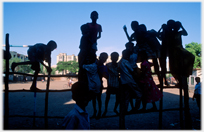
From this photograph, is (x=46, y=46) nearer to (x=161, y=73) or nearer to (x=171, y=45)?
(x=161, y=73)

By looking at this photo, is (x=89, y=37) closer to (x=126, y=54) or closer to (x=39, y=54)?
(x=126, y=54)

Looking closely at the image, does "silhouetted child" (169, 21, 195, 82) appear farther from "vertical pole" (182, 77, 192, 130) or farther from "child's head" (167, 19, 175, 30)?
"vertical pole" (182, 77, 192, 130)

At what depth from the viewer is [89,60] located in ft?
10.7

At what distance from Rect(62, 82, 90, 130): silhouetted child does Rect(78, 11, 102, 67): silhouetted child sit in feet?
4.55

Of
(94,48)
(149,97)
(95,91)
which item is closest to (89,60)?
(94,48)

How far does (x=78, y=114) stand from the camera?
5.73 feet

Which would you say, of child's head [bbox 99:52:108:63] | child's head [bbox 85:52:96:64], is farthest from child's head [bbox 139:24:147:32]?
child's head [bbox 85:52:96:64]

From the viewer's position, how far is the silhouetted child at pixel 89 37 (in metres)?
3.23

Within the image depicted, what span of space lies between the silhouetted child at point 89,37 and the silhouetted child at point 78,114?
1386 mm

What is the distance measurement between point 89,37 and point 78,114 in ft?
6.77

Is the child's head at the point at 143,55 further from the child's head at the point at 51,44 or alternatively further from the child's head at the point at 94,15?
the child's head at the point at 51,44

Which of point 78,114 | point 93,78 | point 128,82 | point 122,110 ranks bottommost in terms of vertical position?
point 122,110

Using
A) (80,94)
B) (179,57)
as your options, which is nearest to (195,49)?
(179,57)

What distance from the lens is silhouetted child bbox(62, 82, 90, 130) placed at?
1673 mm
